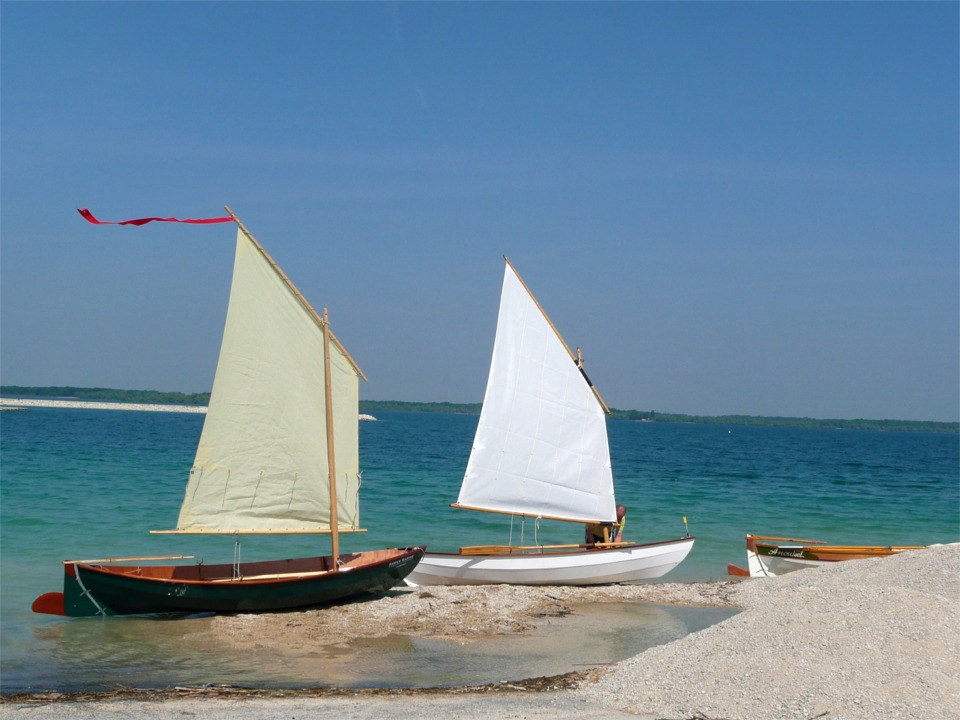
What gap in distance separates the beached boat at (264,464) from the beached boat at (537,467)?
251 cm

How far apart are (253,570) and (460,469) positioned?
37.7 meters

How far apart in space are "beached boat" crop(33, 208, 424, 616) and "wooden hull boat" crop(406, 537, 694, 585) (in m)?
1.80

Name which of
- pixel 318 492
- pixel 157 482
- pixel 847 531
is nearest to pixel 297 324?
pixel 318 492

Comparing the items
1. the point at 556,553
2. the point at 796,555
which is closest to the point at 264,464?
the point at 556,553

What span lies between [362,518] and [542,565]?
39.5 ft

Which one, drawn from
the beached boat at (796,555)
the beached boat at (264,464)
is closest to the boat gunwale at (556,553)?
the beached boat at (264,464)

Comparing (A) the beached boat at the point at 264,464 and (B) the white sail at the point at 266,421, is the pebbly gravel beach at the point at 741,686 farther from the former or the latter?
(B) the white sail at the point at 266,421

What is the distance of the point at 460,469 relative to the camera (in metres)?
55.9

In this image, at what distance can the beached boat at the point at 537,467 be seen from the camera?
19.8 m

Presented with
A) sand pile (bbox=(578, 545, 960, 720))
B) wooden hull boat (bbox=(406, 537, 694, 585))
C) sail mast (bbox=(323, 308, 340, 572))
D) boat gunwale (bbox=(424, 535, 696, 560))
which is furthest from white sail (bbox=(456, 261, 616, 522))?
sand pile (bbox=(578, 545, 960, 720))

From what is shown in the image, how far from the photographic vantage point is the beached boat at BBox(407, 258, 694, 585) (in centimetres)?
1977

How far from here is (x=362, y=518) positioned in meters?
30.6

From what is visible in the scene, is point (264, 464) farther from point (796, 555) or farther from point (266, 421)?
point (796, 555)

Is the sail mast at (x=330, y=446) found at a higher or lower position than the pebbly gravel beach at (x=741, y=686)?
higher
